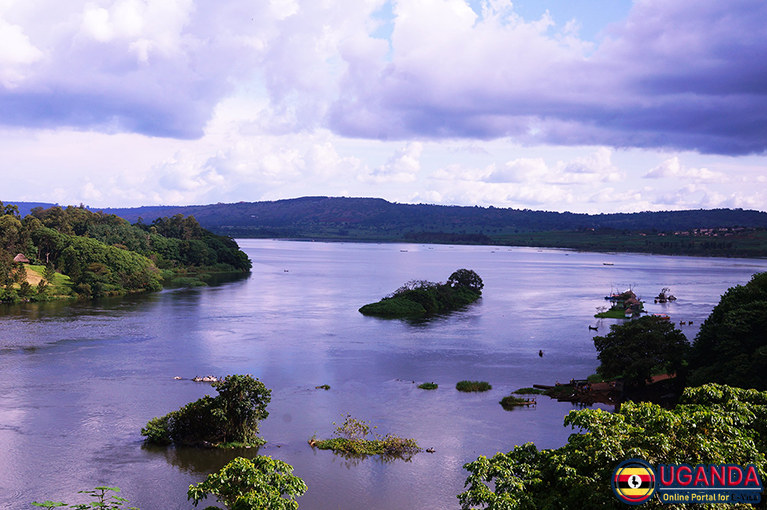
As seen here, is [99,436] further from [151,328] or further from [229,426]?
[151,328]

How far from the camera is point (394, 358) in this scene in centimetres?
5178

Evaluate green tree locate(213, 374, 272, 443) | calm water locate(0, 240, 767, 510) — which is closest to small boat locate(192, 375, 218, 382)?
calm water locate(0, 240, 767, 510)

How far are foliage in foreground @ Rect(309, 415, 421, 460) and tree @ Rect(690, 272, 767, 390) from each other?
56.4 ft

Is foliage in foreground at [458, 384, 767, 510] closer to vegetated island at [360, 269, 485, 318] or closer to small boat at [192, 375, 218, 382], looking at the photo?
small boat at [192, 375, 218, 382]

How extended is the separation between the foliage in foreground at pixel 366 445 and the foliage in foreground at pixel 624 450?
13.0 metres

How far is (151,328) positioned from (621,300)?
219 feet

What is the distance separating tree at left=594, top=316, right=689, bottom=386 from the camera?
3893 cm

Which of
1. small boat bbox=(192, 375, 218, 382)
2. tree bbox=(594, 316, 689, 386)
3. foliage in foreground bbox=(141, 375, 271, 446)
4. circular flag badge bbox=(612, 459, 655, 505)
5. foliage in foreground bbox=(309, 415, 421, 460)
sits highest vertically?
circular flag badge bbox=(612, 459, 655, 505)

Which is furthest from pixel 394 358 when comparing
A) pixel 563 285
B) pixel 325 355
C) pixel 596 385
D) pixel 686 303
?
pixel 563 285

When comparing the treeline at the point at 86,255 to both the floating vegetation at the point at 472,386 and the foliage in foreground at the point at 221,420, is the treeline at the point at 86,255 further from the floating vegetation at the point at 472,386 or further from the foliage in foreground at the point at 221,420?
the floating vegetation at the point at 472,386

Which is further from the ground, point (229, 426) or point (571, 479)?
point (571, 479)

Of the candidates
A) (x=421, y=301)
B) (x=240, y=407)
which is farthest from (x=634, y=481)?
(x=421, y=301)

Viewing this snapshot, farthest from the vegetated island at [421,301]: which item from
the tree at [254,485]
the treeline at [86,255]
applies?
the tree at [254,485]

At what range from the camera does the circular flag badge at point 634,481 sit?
44.6ft
